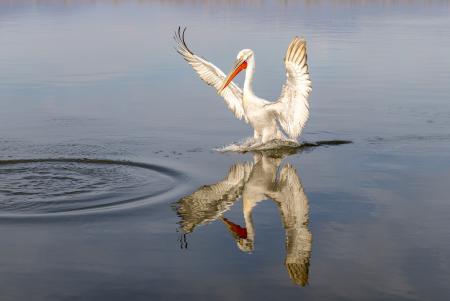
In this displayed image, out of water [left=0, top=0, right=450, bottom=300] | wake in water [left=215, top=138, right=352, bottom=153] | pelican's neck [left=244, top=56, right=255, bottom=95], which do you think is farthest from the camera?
pelican's neck [left=244, top=56, right=255, bottom=95]

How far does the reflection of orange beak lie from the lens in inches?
412

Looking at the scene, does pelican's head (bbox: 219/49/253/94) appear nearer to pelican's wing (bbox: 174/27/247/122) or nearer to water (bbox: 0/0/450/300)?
pelican's wing (bbox: 174/27/247/122)

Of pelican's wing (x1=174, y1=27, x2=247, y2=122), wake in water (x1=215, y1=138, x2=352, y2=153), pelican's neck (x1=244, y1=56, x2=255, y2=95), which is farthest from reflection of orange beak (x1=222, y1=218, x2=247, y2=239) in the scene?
pelican's wing (x1=174, y1=27, x2=247, y2=122)

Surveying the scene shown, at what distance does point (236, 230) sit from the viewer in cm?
1067

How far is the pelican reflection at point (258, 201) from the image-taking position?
9984 millimetres

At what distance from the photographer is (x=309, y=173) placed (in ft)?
45.4

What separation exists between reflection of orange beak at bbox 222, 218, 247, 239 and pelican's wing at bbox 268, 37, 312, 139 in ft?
12.8

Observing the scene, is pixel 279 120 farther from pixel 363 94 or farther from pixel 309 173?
pixel 363 94

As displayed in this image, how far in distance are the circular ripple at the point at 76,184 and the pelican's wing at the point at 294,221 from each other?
1.49 m

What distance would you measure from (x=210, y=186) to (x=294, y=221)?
2.20 m

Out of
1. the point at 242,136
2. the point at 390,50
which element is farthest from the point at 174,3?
the point at 242,136

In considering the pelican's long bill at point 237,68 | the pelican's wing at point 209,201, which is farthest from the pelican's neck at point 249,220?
the pelican's long bill at point 237,68

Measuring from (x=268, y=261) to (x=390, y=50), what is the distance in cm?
2192

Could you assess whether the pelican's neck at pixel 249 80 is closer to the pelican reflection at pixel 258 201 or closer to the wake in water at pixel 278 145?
the wake in water at pixel 278 145
